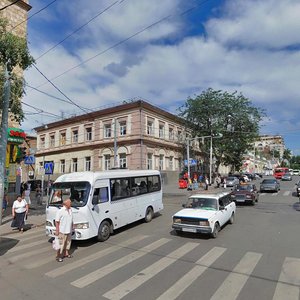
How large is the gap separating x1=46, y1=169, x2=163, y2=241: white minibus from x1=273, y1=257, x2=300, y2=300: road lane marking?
595 centimetres

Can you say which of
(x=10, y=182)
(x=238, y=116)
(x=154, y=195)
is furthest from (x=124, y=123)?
(x=154, y=195)

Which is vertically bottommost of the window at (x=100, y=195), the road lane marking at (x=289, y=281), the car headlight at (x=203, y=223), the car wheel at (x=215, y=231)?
the road lane marking at (x=289, y=281)

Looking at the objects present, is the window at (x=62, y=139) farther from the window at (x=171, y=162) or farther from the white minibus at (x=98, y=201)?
the white minibus at (x=98, y=201)

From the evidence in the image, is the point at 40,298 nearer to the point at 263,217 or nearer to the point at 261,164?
the point at 263,217

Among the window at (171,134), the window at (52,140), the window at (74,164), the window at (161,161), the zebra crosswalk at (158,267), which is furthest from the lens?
the window at (52,140)

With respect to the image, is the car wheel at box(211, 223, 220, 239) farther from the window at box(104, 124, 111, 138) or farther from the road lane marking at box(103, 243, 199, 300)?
the window at box(104, 124, 111, 138)

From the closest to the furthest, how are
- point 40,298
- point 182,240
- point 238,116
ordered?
point 40,298
point 182,240
point 238,116

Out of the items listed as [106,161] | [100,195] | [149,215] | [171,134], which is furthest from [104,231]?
[171,134]

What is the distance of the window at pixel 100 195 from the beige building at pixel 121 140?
80.9ft

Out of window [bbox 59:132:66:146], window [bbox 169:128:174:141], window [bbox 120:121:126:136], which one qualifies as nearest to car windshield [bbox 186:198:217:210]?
window [bbox 120:121:126:136]

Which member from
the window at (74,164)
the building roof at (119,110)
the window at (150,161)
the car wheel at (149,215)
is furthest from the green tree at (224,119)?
the car wheel at (149,215)

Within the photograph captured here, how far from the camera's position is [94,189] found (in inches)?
423

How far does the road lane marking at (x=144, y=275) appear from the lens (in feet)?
19.5

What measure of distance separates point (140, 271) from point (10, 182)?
15.6m
